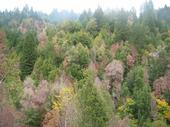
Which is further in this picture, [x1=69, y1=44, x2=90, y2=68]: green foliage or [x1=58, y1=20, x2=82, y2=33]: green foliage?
[x1=58, y1=20, x2=82, y2=33]: green foliage

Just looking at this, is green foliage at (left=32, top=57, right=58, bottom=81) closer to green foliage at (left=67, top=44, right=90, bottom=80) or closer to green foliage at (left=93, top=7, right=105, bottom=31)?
green foliage at (left=67, top=44, right=90, bottom=80)

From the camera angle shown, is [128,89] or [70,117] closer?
[70,117]

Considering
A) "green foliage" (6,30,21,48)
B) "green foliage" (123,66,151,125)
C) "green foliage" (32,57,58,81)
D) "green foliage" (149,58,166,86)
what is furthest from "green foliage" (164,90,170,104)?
"green foliage" (6,30,21,48)


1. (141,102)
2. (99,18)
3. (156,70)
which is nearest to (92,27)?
(99,18)

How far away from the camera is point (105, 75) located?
218 ft

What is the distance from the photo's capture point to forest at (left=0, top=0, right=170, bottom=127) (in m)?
→ 41.9

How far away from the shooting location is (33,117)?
5003cm

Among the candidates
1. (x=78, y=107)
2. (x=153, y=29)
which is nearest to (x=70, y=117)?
(x=78, y=107)

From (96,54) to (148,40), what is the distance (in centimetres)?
1008

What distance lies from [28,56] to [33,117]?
2561 cm

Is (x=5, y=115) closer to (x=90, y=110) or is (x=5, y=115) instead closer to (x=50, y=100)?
(x=90, y=110)

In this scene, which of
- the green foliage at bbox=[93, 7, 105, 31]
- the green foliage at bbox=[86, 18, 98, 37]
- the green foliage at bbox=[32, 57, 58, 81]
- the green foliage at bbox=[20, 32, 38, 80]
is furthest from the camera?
the green foliage at bbox=[93, 7, 105, 31]

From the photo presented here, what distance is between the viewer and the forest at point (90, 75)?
4186 cm

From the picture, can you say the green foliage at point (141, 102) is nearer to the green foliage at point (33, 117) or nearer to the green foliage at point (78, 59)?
the green foliage at point (78, 59)
